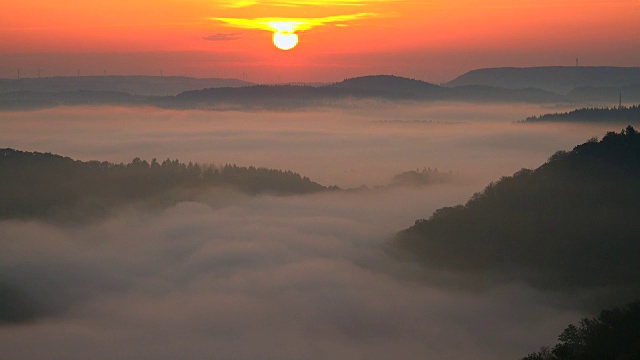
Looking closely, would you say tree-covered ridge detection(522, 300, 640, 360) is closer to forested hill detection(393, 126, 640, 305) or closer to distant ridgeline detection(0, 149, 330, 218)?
forested hill detection(393, 126, 640, 305)

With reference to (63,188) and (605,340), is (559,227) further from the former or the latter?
(63,188)

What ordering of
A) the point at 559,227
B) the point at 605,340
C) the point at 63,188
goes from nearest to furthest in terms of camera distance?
the point at 605,340 → the point at 559,227 → the point at 63,188

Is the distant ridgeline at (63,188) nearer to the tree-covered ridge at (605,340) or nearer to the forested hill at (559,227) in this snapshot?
the forested hill at (559,227)

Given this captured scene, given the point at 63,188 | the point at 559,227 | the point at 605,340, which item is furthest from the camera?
the point at 63,188

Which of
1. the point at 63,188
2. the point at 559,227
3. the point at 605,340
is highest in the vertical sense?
the point at 63,188

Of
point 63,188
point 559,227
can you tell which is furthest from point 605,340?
point 63,188

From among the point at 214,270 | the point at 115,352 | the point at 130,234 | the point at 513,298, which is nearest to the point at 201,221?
the point at 130,234
